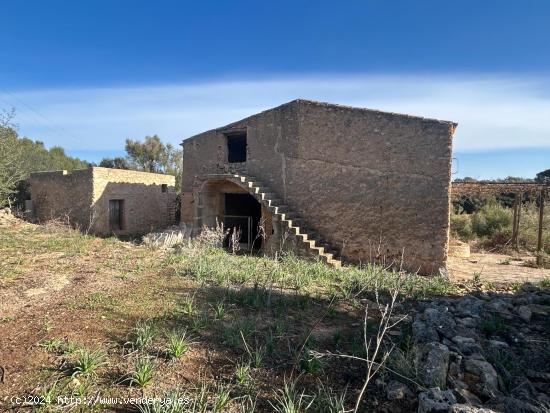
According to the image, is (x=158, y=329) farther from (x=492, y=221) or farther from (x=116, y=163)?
(x=116, y=163)

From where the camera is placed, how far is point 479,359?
362cm

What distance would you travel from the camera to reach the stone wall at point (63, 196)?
15547 millimetres

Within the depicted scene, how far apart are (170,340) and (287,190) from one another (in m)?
7.91

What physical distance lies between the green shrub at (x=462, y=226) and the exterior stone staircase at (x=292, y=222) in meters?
9.96

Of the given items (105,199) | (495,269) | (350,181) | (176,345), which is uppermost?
(350,181)

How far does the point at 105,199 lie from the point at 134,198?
1.56 metres

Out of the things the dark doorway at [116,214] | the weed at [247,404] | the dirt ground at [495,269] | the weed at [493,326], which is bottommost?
the dirt ground at [495,269]

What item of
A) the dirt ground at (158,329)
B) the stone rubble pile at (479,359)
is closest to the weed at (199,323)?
the dirt ground at (158,329)

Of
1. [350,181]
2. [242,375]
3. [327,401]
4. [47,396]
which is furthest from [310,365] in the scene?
[350,181]

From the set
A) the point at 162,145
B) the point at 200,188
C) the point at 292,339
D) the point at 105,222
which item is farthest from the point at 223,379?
the point at 162,145

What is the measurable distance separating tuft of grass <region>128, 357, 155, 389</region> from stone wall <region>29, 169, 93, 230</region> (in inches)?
542

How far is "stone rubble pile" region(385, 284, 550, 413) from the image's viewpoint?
301 cm

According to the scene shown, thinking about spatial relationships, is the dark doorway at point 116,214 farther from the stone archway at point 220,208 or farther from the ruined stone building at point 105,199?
the stone archway at point 220,208

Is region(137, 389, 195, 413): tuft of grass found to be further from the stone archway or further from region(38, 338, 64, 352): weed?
the stone archway
